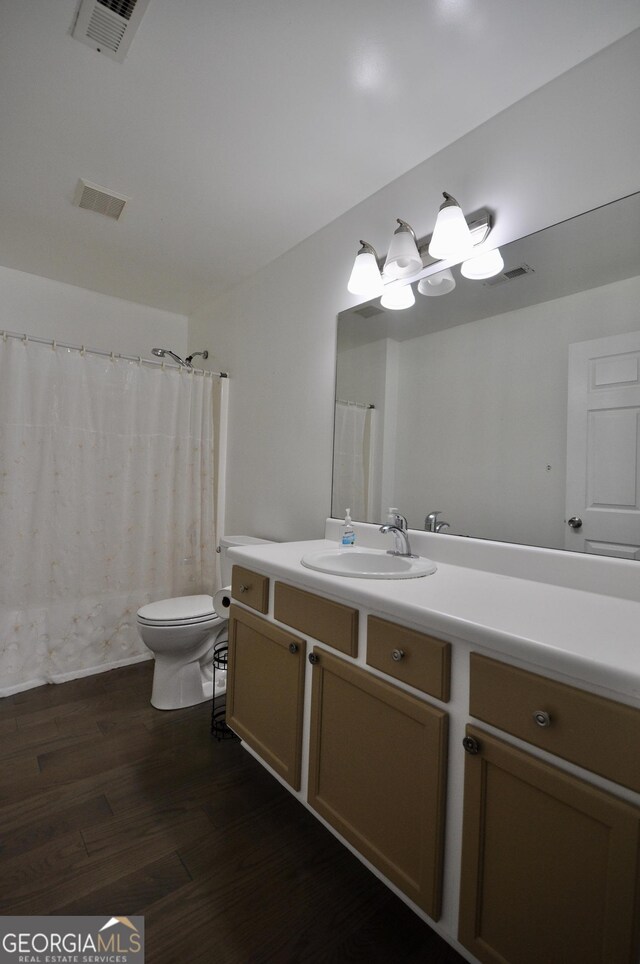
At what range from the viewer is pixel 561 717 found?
2.43 feet

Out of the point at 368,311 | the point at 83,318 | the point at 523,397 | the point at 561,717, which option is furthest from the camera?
the point at 83,318

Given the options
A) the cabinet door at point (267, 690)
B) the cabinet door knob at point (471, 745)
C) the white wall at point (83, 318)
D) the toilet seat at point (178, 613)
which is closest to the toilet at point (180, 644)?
the toilet seat at point (178, 613)

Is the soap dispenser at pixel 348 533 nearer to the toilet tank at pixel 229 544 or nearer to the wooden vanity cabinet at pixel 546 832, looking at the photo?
the toilet tank at pixel 229 544

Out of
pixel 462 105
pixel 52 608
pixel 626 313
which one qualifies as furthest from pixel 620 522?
pixel 52 608

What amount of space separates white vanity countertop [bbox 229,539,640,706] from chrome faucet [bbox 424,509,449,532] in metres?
0.16

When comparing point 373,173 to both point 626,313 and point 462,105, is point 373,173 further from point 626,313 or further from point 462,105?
point 626,313

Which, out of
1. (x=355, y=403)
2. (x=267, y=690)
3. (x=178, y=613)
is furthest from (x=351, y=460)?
(x=178, y=613)

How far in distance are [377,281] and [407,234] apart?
221 millimetres

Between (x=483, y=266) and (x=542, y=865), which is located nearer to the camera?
(x=542, y=865)

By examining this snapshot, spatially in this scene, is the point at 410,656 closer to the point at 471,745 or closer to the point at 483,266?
the point at 471,745

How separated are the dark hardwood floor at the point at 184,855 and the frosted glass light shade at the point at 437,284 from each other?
1.86m

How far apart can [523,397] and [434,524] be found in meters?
0.52

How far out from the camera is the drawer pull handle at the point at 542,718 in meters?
0.75

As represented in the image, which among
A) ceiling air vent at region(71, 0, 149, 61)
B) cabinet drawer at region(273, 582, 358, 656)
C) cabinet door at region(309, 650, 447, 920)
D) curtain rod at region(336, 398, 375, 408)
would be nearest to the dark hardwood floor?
cabinet door at region(309, 650, 447, 920)
